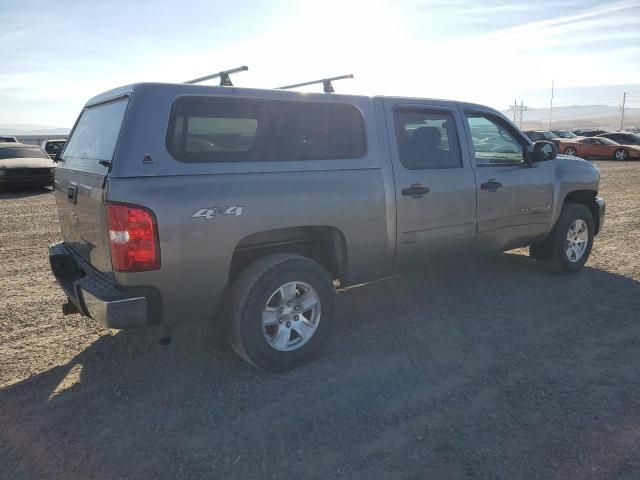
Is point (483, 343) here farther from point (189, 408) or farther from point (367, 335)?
point (189, 408)

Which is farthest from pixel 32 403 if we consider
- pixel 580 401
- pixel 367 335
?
pixel 580 401

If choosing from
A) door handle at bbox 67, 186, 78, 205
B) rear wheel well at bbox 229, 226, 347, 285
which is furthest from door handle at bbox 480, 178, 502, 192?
door handle at bbox 67, 186, 78, 205

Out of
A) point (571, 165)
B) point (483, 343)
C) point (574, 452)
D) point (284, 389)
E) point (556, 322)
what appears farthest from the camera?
point (571, 165)

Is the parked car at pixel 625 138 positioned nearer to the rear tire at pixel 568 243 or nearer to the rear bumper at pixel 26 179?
the rear tire at pixel 568 243

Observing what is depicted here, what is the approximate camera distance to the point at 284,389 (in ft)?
11.3

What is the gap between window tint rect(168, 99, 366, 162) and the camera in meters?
3.27

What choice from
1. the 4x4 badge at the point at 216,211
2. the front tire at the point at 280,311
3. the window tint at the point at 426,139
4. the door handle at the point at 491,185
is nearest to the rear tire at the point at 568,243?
the door handle at the point at 491,185

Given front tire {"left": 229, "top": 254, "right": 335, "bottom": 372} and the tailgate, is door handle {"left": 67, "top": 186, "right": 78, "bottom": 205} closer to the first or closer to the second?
the tailgate

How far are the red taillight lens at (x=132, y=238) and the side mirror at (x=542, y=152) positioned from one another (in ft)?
13.0

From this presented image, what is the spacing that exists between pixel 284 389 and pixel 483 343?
172 centimetres

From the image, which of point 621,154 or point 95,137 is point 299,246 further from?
point 621,154

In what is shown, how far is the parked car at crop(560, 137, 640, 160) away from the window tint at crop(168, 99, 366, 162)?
1053 inches

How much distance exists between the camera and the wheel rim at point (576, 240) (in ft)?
19.0

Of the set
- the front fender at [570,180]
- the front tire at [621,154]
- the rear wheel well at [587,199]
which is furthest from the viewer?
the front tire at [621,154]
